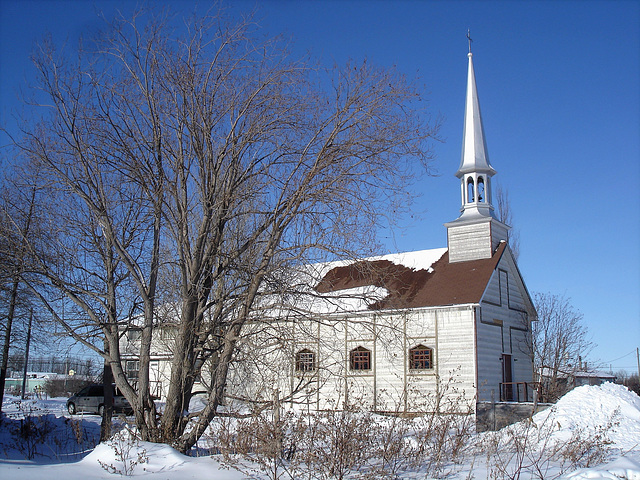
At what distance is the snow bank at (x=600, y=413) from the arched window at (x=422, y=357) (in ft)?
18.9

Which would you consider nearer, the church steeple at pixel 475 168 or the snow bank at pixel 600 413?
the snow bank at pixel 600 413

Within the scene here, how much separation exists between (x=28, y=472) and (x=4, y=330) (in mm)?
→ 13438

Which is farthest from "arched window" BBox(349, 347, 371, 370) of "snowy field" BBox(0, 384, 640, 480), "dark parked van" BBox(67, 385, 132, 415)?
"dark parked van" BBox(67, 385, 132, 415)

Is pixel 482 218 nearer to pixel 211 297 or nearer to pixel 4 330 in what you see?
pixel 211 297

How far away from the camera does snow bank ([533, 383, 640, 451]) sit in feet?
49.2

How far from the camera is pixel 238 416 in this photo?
9.20m

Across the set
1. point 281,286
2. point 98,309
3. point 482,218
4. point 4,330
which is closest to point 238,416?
point 281,286

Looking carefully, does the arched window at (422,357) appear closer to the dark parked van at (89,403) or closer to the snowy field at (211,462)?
the snowy field at (211,462)

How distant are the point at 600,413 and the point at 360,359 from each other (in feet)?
31.7

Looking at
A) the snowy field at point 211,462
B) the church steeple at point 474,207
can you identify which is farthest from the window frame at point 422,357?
the snowy field at point 211,462

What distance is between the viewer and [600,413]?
54.2ft

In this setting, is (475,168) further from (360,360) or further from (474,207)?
(360,360)

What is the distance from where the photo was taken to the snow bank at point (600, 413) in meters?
15.0

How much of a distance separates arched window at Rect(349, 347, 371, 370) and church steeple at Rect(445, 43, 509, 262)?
18.9ft
